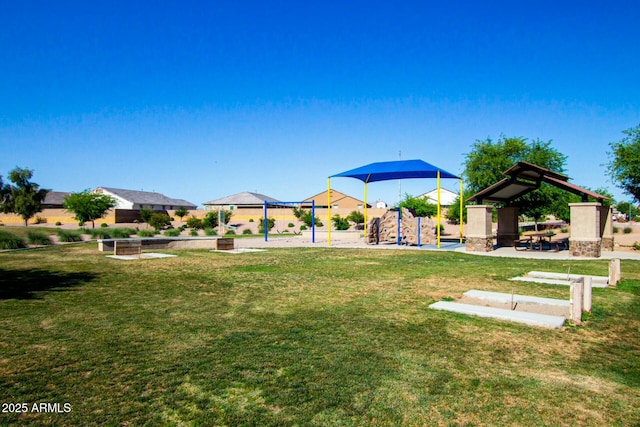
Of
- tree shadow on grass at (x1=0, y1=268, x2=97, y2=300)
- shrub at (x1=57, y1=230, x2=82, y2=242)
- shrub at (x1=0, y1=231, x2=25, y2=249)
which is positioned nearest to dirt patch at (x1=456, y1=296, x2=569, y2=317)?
tree shadow on grass at (x1=0, y1=268, x2=97, y2=300)

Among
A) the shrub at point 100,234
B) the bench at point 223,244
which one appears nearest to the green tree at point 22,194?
the shrub at point 100,234

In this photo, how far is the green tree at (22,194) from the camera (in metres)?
49.6

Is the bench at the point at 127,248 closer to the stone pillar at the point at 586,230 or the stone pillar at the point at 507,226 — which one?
the stone pillar at the point at 586,230

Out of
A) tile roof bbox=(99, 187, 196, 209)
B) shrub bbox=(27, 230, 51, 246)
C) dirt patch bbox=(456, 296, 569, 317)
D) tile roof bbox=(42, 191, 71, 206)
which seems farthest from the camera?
tile roof bbox=(99, 187, 196, 209)

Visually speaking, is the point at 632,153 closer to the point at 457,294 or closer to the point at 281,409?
the point at 457,294

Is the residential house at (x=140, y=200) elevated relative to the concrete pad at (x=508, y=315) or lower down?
elevated

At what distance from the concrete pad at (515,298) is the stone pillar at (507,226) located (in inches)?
522

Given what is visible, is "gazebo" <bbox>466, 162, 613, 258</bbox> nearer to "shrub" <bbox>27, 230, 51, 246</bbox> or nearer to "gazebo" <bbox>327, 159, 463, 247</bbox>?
"gazebo" <bbox>327, 159, 463, 247</bbox>

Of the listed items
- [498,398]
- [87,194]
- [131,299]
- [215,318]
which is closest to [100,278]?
[131,299]

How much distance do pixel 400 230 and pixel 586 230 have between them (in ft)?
29.7

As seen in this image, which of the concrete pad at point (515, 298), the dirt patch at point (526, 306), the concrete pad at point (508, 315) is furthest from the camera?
the concrete pad at point (515, 298)

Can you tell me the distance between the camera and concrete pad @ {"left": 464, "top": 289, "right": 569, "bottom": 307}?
7.47 metres

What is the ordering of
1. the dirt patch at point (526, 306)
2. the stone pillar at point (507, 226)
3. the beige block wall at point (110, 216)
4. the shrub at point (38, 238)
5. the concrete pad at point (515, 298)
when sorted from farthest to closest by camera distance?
the beige block wall at point (110, 216) → the shrub at point (38, 238) → the stone pillar at point (507, 226) → the concrete pad at point (515, 298) → the dirt patch at point (526, 306)

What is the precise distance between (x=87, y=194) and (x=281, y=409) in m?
44.8
